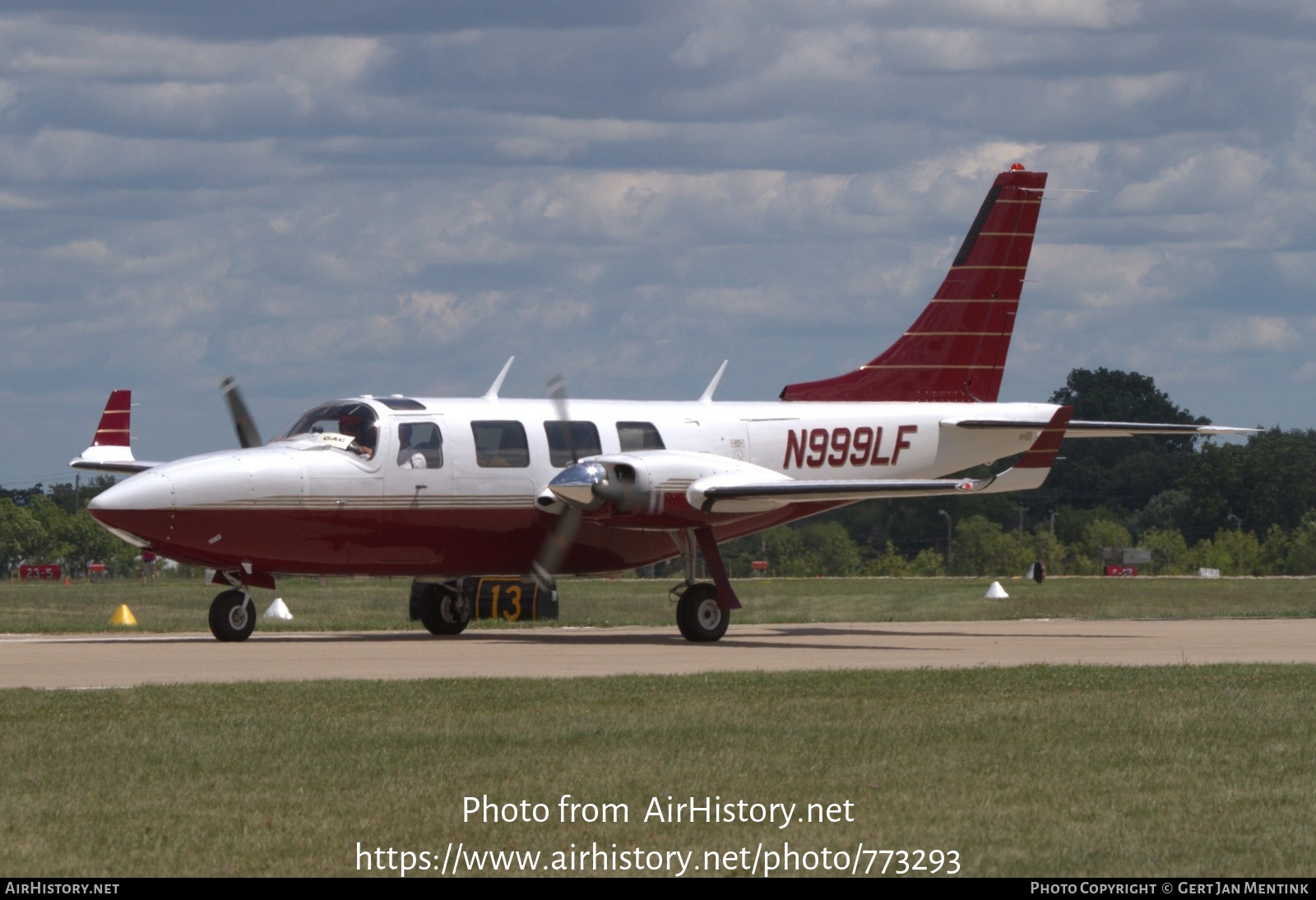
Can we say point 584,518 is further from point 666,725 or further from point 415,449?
point 666,725

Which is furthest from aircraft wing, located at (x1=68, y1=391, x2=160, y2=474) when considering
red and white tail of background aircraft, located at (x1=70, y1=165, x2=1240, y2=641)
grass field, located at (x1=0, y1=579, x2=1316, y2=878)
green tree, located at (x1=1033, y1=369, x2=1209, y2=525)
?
green tree, located at (x1=1033, y1=369, x2=1209, y2=525)

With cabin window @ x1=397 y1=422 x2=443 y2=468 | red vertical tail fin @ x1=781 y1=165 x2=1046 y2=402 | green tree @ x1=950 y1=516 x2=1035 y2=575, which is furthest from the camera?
green tree @ x1=950 y1=516 x2=1035 y2=575

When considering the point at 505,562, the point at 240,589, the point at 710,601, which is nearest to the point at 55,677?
the point at 240,589

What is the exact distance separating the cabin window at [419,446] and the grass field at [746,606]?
623 cm

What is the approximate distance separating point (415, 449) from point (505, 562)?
8.22 ft

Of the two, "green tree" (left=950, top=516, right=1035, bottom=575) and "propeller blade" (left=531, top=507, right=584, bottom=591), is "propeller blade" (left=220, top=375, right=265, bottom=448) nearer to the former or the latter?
"propeller blade" (left=531, top=507, right=584, bottom=591)

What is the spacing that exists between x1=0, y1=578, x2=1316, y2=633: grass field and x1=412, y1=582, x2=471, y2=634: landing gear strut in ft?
8.37

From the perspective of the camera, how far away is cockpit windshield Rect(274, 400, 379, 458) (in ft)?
85.7

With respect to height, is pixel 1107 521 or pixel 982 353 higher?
pixel 982 353

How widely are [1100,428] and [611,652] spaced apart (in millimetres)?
10144

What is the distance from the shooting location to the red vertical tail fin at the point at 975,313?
3228 centimetres

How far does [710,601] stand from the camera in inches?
1088

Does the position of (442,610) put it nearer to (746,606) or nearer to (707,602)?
(707,602)

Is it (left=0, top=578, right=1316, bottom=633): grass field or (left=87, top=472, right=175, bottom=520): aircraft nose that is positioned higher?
(left=87, top=472, right=175, bottom=520): aircraft nose
